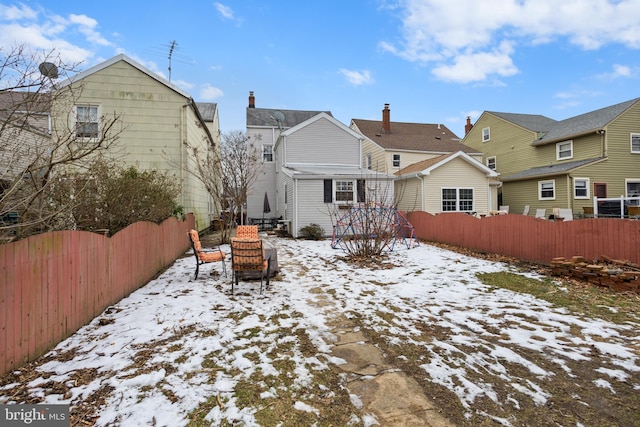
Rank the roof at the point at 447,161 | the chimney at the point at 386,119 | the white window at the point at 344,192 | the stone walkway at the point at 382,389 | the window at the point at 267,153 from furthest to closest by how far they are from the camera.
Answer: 1. the chimney at the point at 386,119
2. the window at the point at 267,153
3. the roof at the point at 447,161
4. the white window at the point at 344,192
5. the stone walkway at the point at 382,389

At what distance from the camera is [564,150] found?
21469mm

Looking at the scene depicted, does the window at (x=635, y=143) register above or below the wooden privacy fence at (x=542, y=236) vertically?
above

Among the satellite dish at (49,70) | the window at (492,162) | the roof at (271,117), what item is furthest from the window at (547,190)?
the satellite dish at (49,70)

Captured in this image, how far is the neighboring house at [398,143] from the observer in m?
25.2

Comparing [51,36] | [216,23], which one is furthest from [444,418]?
[216,23]

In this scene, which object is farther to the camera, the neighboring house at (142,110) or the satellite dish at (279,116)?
the satellite dish at (279,116)

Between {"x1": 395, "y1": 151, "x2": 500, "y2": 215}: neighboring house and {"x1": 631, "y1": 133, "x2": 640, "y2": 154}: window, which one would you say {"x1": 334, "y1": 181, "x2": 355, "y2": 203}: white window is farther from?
{"x1": 631, "y1": 133, "x2": 640, "y2": 154}: window

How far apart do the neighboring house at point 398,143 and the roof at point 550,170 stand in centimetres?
522

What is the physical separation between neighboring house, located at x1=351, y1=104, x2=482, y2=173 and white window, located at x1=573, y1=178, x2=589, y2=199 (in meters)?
9.09

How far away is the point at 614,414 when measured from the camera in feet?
8.34

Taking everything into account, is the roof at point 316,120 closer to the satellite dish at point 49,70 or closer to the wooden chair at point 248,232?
the wooden chair at point 248,232

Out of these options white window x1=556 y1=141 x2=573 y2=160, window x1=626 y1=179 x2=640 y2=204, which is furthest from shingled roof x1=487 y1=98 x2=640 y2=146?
window x1=626 y1=179 x2=640 y2=204

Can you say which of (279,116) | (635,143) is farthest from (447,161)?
(279,116)

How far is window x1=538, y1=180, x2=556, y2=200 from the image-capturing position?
66.1ft
